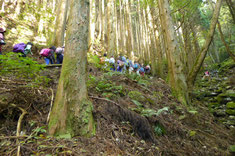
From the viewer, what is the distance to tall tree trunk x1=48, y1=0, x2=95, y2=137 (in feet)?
6.63

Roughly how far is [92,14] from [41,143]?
11.1 meters

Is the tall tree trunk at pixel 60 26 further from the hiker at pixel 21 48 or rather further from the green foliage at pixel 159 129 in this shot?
the green foliage at pixel 159 129

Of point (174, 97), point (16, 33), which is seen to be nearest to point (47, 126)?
point (174, 97)

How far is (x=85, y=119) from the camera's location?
6.93ft

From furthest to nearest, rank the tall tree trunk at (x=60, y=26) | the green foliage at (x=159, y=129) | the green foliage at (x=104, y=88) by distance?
the tall tree trunk at (x=60, y=26)
the green foliage at (x=104, y=88)
the green foliage at (x=159, y=129)

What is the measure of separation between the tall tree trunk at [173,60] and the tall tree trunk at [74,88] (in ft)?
12.5

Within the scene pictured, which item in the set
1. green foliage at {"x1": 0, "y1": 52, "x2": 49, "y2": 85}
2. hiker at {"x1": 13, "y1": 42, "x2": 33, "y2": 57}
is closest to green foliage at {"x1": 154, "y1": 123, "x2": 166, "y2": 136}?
green foliage at {"x1": 0, "y1": 52, "x2": 49, "y2": 85}

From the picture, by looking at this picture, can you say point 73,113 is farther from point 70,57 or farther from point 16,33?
point 16,33

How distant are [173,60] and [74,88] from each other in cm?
416

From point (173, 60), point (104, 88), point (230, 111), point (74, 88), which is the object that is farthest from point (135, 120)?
point (230, 111)

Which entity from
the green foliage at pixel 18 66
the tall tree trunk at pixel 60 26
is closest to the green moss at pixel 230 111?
the green foliage at pixel 18 66

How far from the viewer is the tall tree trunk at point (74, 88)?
2.02 meters

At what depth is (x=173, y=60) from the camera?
17.0ft

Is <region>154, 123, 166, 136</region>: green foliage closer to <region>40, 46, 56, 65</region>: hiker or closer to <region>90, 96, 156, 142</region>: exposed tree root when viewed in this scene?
<region>90, 96, 156, 142</region>: exposed tree root
